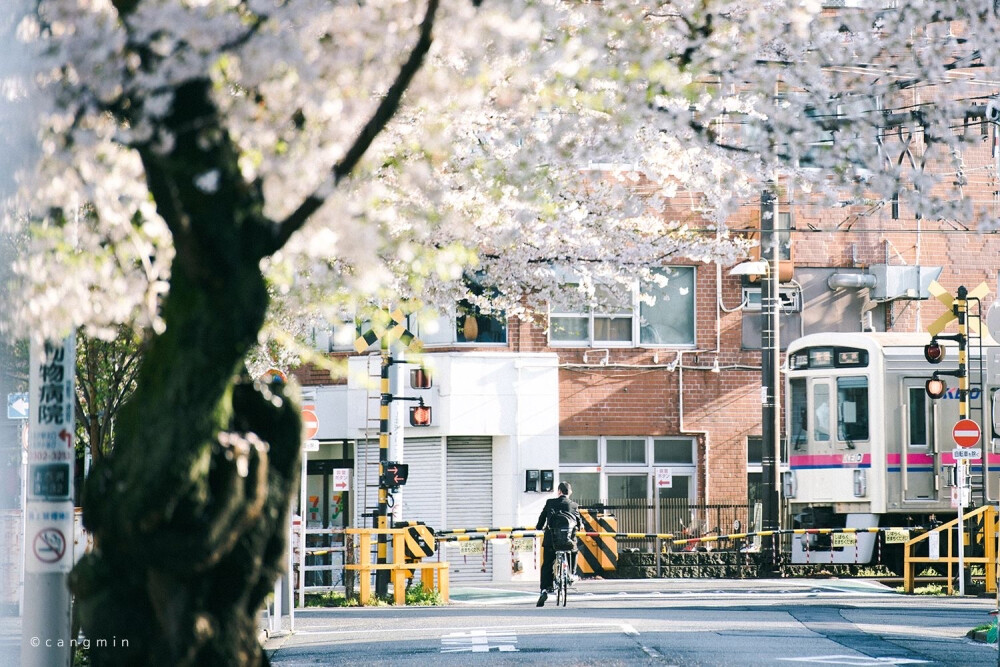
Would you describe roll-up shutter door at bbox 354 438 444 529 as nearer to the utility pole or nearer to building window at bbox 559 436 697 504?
building window at bbox 559 436 697 504

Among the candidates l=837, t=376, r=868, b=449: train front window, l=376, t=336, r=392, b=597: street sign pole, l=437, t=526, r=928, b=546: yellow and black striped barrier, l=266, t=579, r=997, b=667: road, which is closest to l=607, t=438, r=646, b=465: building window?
l=437, t=526, r=928, b=546: yellow and black striped barrier

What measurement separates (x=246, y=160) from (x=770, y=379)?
2118cm

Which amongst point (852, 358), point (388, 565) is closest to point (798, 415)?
point (852, 358)

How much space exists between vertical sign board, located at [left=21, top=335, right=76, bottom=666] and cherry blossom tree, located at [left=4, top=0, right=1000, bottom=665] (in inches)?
15.6

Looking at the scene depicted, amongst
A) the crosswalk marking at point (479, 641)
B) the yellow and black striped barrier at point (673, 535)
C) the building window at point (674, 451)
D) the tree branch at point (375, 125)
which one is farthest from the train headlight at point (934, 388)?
the tree branch at point (375, 125)

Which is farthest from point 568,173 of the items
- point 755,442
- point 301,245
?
point 755,442

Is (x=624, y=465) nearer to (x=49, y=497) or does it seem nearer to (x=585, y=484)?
(x=585, y=484)

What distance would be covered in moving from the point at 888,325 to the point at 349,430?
11105 millimetres

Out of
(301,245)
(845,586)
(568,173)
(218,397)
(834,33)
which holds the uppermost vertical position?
(834,33)

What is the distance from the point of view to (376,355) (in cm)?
3061

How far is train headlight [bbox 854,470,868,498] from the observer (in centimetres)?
2688

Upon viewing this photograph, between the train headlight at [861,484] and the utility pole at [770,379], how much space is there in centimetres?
138

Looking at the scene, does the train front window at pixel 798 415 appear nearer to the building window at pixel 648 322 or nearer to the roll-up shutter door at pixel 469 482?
the building window at pixel 648 322

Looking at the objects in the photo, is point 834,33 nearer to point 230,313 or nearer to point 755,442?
point 230,313
